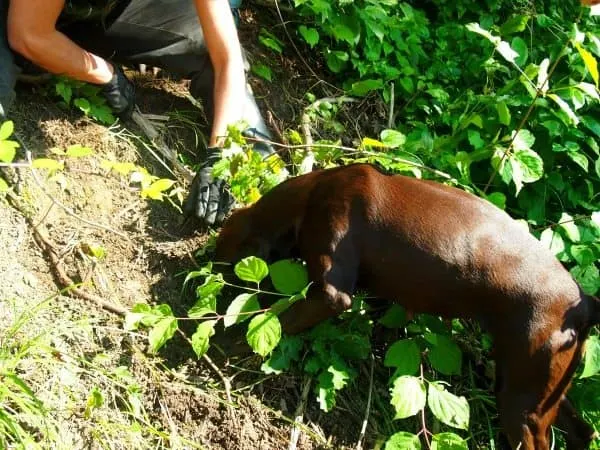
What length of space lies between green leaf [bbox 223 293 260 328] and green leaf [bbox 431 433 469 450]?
0.84m

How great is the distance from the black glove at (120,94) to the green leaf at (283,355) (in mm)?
1447

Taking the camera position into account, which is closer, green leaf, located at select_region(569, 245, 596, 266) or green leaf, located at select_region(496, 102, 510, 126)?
green leaf, located at select_region(569, 245, 596, 266)

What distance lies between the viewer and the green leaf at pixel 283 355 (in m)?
3.17

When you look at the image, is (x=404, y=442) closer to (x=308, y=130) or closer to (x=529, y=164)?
(x=529, y=164)

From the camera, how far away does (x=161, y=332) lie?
2.96 meters

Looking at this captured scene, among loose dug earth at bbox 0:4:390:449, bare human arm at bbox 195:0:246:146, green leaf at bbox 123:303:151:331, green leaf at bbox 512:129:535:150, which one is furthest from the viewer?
bare human arm at bbox 195:0:246:146

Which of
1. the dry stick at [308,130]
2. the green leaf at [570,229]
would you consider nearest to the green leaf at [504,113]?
the green leaf at [570,229]

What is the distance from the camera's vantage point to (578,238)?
→ 11.6ft

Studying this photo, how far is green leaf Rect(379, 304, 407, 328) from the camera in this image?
3.39 m


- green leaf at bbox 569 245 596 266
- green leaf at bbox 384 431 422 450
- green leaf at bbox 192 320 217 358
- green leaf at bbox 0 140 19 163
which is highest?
green leaf at bbox 0 140 19 163

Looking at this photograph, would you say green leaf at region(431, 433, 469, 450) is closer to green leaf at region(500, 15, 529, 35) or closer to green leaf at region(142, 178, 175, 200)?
green leaf at region(142, 178, 175, 200)

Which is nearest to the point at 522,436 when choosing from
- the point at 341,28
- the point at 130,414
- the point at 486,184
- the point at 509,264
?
the point at 509,264

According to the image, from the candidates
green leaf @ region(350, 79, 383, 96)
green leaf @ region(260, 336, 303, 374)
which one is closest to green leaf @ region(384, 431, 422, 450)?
green leaf @ region(260, 336, 303, 374)

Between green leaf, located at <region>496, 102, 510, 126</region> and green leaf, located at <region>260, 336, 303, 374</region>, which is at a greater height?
green leaf, located at <region>496, 102, 510, 126</region>
